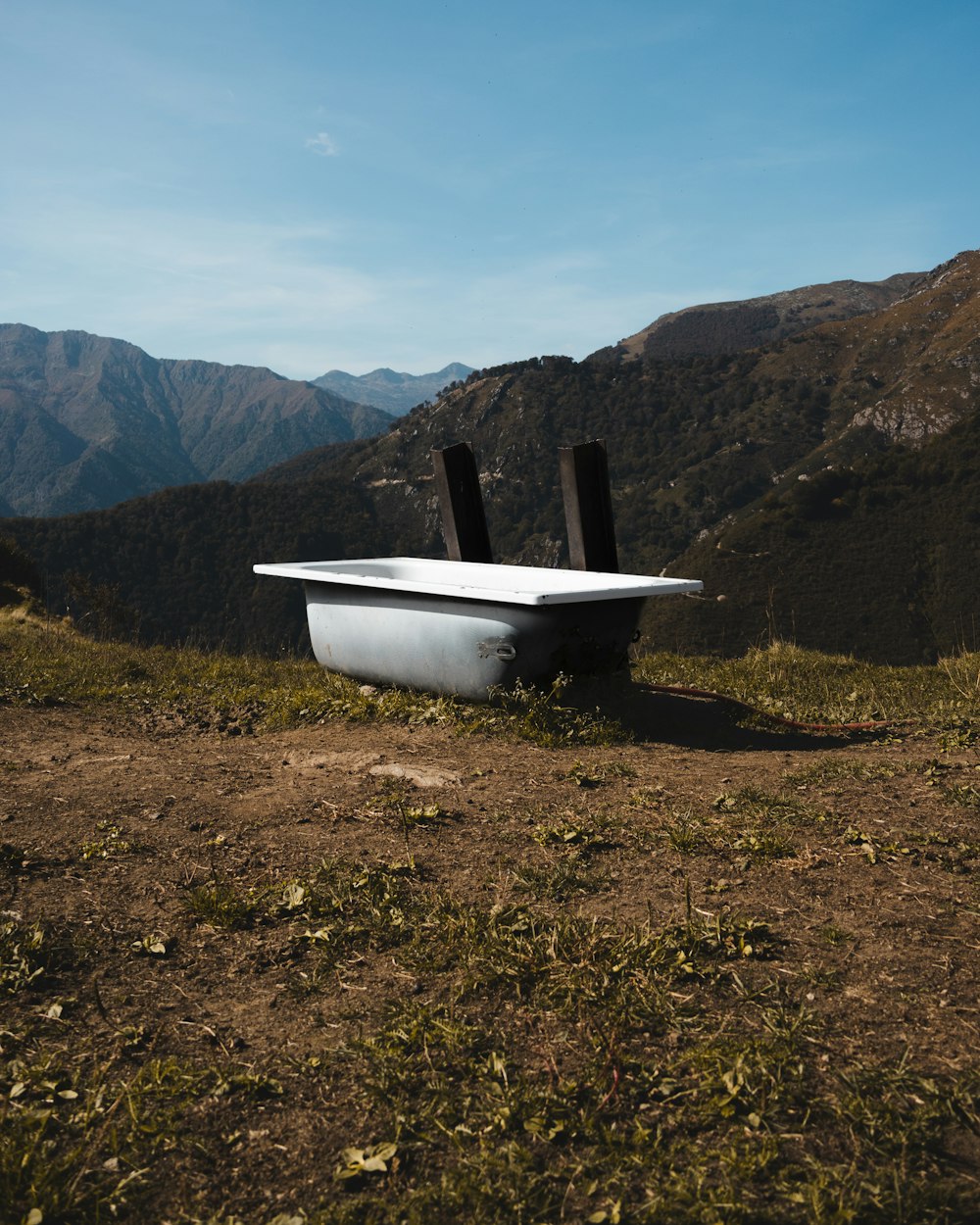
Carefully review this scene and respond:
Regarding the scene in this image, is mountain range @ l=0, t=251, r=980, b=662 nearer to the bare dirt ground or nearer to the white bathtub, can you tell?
the white bathtub

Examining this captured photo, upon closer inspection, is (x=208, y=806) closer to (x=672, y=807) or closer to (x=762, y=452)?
(x=672, y=807)

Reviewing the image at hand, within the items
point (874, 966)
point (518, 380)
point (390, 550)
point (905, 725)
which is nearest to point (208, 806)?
point (874, 966)

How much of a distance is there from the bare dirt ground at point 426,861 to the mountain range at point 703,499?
19.1 ft

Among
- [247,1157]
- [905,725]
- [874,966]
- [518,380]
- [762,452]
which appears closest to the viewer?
[247,1157]

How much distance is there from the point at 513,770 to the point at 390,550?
283ft

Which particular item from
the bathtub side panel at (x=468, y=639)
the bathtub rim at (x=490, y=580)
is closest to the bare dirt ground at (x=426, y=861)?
the bathtub side panel at (x=468, y=639)

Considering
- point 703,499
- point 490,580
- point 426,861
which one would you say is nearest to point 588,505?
point 490,580

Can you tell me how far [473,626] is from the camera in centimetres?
516

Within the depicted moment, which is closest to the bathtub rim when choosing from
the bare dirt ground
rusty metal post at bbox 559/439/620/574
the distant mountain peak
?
rusty metal post at bbox 559/439/620/574

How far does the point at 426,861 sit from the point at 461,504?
16.2 feet

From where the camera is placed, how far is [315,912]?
2688mm

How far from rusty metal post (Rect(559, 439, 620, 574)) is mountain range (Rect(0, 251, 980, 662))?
4469mm

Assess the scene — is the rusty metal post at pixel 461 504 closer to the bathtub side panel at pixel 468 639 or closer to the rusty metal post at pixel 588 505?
the rusty metal post at pixel 588 505

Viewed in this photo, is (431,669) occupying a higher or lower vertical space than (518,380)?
lower
